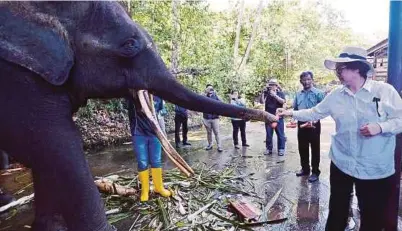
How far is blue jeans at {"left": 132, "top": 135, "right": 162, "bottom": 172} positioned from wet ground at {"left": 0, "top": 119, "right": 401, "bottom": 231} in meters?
0.90

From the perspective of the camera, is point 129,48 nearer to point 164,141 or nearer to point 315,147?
point 164,141

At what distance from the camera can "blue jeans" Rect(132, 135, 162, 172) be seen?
464cm

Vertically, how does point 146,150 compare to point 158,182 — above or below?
above

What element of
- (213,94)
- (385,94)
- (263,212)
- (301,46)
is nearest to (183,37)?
(213,94)

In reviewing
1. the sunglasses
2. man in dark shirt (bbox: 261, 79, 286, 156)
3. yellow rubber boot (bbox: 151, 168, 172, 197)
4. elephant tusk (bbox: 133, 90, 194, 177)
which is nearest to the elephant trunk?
elephant tusk (bbox: 133, 90, 194, 177)

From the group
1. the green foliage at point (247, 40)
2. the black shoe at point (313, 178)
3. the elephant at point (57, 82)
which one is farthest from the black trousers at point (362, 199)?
the green foliage at point (247, 40)

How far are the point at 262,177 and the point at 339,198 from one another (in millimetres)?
3143

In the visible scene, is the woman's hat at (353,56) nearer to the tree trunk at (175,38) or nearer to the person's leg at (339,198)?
the person's leg at (339,198)

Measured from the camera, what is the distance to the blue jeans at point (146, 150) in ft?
15.2

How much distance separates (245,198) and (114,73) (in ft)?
10.1

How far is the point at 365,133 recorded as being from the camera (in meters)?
2.52

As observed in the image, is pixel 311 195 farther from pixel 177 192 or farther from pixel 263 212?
pixel 177 192

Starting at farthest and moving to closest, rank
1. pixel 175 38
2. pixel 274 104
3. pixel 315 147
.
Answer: pixel 175 38, pixel 274 104, pixel 315 147

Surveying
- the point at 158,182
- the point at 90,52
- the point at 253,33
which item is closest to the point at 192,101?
the point at 90,52
